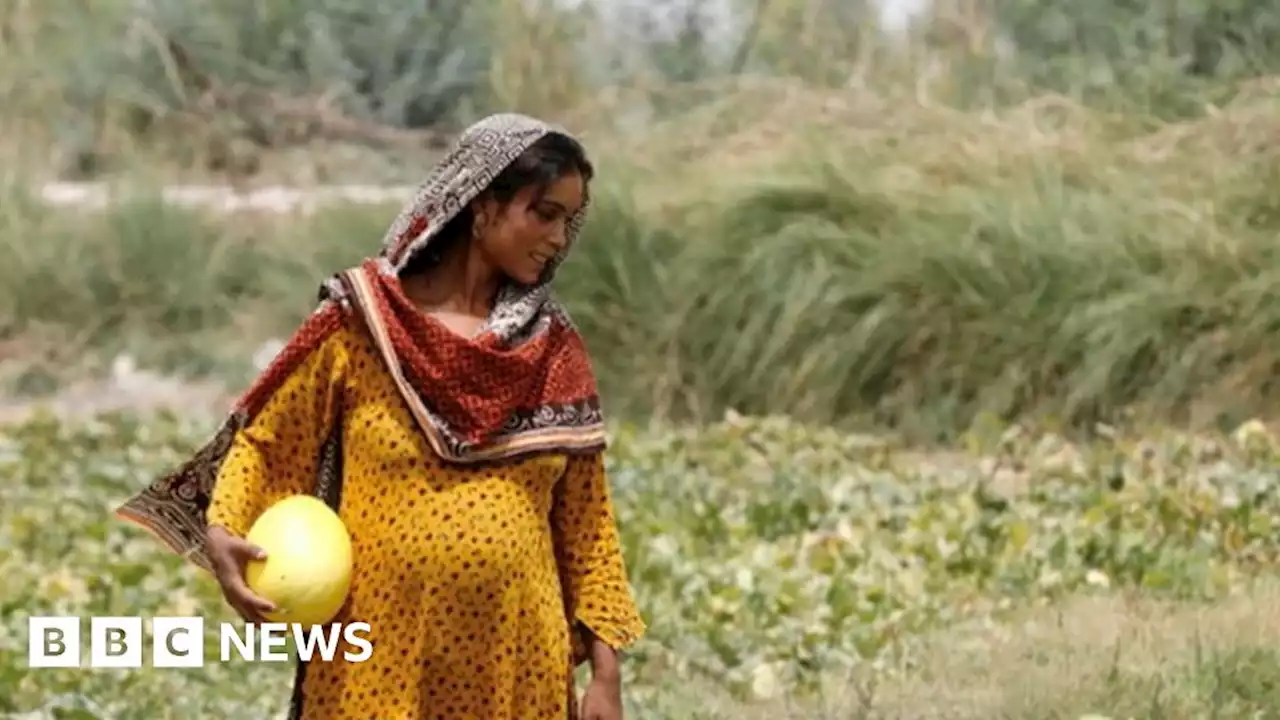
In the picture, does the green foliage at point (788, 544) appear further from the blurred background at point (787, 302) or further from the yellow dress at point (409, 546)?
the yellow dress at point (409, 546)

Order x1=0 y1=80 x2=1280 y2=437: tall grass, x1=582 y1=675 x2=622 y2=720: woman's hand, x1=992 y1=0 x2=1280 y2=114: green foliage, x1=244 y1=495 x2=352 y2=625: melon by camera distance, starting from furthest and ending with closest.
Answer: x1=992 y1=0 x2=1280 y2=114: green foliage < x1=0 y1=80 x2=1280 y2=437: tall grass < x1=582 y1=675 x2=622 y2=720: woman's hand < x1=244 y1=495 x2=352 y2=625: melon

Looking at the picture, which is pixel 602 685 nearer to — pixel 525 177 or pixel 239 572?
pixel 239 572

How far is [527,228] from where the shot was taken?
3.61m

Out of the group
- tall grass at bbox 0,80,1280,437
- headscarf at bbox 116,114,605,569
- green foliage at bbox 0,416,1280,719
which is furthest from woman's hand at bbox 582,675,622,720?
tall grass at bbox 0,80,1280,437

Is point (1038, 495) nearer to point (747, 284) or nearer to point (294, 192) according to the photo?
point (747, 284)

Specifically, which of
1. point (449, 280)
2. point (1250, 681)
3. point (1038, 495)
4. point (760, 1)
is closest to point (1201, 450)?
point (1038, 495)

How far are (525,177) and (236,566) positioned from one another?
2.19ft

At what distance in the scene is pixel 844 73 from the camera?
1452 cm

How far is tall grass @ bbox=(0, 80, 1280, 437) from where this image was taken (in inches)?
401

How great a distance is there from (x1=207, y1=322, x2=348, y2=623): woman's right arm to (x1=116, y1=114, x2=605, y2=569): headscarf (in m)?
0.02

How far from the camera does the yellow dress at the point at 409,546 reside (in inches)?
139

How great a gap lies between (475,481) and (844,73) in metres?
11.2

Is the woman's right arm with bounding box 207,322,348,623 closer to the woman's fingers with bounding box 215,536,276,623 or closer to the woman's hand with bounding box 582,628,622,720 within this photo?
the woman's fingers with bounding box 215,536,276,623

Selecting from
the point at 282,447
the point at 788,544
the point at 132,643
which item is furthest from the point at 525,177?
the point at 788,544
